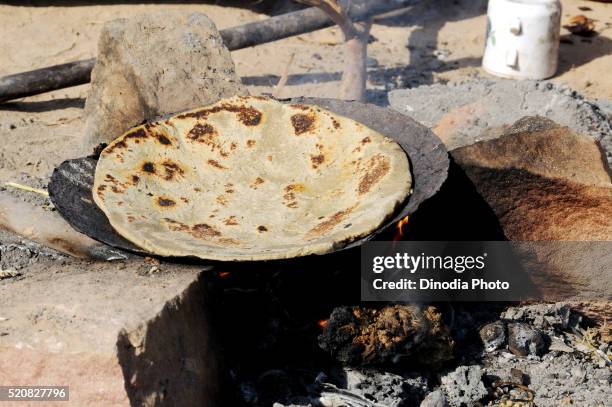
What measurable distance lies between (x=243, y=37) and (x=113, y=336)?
13.3ft

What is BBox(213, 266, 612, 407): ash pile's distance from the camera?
125 inches

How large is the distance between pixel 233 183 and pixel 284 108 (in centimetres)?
52

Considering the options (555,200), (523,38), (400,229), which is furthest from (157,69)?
(523,38)

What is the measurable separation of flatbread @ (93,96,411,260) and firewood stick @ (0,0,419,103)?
7.29 feet

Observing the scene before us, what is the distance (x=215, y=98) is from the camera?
450 cm

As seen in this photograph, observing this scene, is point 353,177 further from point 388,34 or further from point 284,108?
point 388,34

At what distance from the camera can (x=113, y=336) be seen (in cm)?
262

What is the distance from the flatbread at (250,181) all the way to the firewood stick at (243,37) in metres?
2.22

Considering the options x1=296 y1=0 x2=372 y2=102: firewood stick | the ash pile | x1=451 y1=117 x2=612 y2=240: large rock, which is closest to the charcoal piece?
the ash pile

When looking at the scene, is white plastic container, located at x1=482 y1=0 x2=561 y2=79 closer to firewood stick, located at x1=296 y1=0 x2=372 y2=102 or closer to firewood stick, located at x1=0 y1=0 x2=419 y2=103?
firewood stick, located at x1=0 y1=0 x2=419 y2=103

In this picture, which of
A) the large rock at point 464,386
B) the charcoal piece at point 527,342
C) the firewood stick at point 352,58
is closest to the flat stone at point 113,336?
the large rock at point 464,386

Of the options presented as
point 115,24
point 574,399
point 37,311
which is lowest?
point 574,399

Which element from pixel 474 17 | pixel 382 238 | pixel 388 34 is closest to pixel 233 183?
pixel 382 238

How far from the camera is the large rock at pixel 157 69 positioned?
4.54 metres
